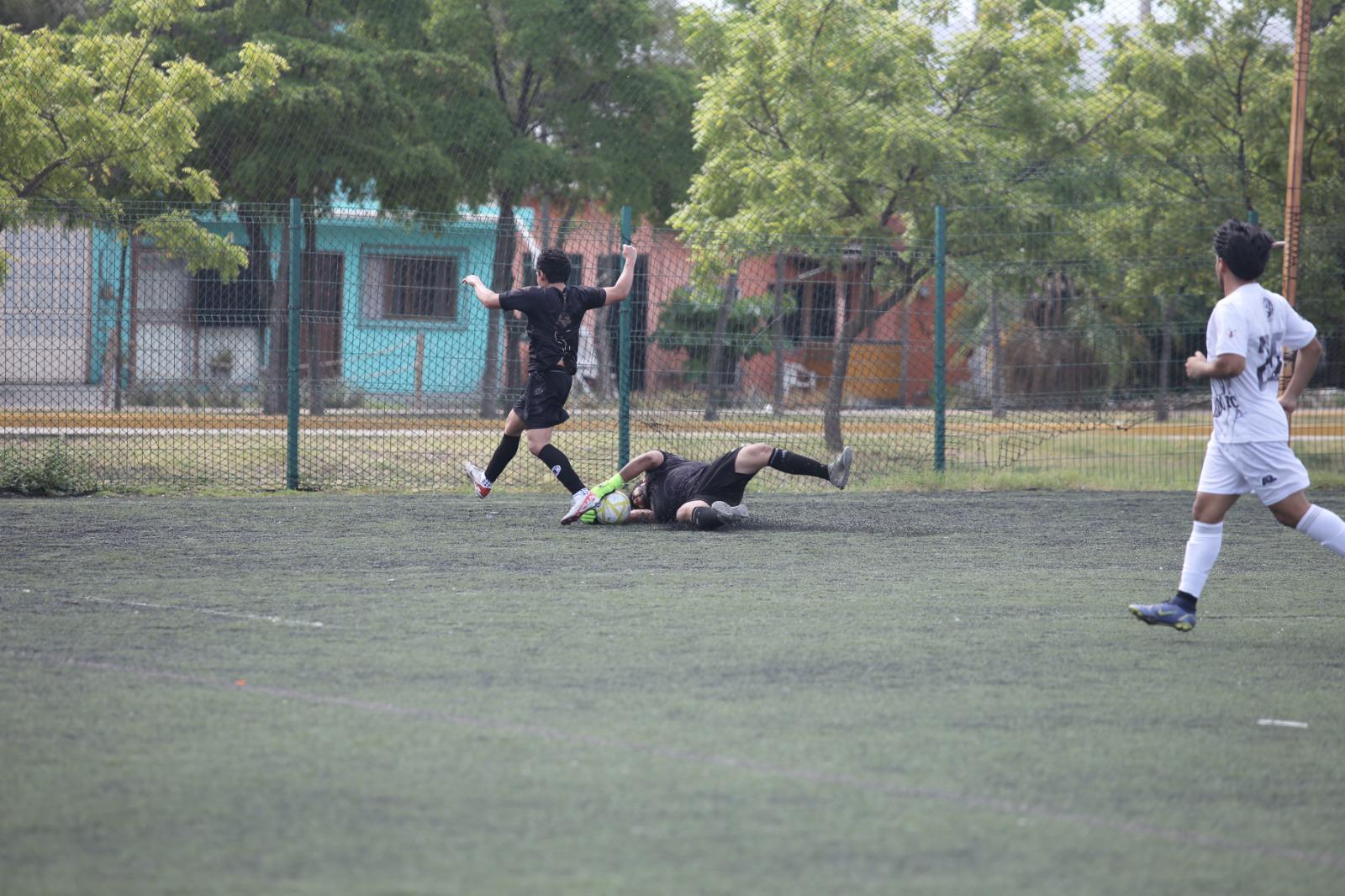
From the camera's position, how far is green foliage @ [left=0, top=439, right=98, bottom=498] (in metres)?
11.6

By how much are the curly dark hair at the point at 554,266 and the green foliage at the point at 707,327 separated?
345 centimetres

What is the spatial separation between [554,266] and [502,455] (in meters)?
1.44

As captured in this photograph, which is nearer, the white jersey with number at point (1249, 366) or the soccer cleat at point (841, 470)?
the white jersey with number at point (1249, 366)

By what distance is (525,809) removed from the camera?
358 centimetres

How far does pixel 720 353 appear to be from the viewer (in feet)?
46.1

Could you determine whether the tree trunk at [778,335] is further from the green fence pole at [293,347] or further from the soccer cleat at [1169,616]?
the soccer cleat at [1169,616]

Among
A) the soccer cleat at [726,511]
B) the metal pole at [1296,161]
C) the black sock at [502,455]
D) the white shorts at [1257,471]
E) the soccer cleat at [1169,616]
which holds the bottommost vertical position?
the soccer cleat at [1169,616]

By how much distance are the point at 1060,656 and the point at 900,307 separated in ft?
32.2

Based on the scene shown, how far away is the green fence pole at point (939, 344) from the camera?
13461 mm

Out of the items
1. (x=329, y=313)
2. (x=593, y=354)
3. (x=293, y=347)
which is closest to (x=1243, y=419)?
(x=293, y=347)

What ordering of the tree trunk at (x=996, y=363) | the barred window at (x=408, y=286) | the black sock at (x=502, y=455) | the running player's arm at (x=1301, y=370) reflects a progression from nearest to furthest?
the running player's arm at (x=1301, y=370), the black sock at (x=502, y=455), the barred window at (x=408, y=286), the tree trunk at (x=996, y=363)

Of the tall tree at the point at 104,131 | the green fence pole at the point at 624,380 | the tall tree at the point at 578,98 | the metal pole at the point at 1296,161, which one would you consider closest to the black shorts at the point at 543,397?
the green fence pole at the point at 624,380

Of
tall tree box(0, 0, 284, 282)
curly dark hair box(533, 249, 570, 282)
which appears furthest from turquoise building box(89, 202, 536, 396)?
curly dark hair box(533, 249, 570, 282)

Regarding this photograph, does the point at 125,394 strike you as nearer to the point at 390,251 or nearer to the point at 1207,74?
the point at 390,251
